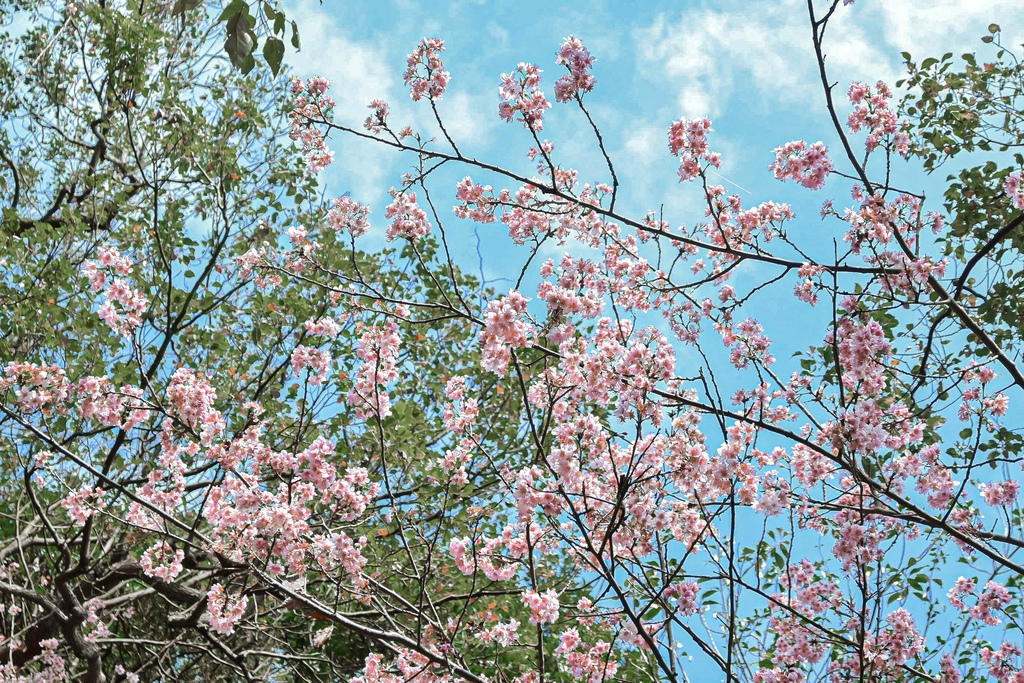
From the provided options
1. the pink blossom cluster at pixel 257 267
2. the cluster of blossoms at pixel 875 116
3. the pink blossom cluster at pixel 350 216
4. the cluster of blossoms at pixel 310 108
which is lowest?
the pink blossom cluster at pixel 257 267

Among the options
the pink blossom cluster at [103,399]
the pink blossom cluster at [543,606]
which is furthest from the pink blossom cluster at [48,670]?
the pink blossom cluster at [543,606]

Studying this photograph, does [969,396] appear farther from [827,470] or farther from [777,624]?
[777,624]

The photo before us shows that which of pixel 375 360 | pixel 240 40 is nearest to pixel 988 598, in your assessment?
pixel 375 360

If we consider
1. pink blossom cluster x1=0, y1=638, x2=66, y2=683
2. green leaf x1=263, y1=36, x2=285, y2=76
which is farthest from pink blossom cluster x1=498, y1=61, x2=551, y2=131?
pink blossom cluster x1=0, y1=638, x2=66, y2=683

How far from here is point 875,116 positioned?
138 inches

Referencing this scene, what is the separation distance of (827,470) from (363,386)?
1.89m

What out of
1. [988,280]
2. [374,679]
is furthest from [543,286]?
[988,280]

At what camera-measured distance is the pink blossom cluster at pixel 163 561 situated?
4.03 m

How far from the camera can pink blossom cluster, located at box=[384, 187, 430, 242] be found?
4164mm

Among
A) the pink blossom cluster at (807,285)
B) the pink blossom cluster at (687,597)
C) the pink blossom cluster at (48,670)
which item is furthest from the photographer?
the pink blossom cluster at (48,670)

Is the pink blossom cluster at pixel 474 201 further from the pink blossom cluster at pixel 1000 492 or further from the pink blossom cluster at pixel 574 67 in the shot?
the pink blossom cluster at pixel 1000 492

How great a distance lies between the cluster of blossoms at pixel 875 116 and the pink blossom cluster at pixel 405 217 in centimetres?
199

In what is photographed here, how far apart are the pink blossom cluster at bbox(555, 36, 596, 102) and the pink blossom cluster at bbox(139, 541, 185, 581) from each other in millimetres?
2781

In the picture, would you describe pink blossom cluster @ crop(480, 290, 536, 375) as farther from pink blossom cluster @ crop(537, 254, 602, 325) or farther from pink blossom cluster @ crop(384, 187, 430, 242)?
pink blossom cluster @ crop(384, 187, 430, 242)
